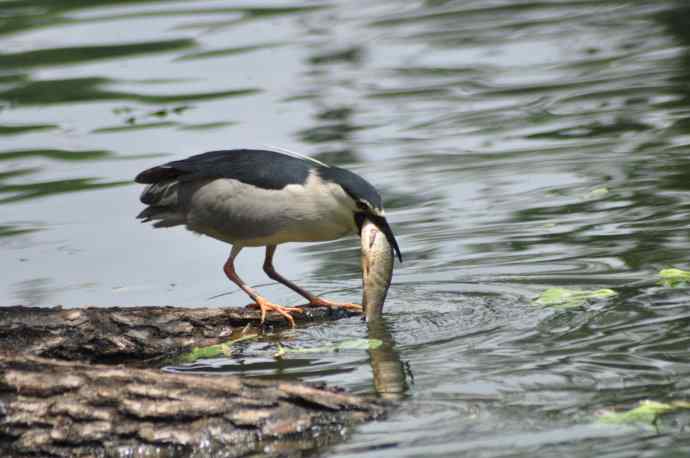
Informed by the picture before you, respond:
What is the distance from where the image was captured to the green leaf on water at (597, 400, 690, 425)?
18.0 feet

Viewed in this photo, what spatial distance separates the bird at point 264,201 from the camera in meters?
7.93

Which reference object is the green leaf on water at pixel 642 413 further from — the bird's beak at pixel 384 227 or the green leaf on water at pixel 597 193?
the green leaf on water at pixel 597 193

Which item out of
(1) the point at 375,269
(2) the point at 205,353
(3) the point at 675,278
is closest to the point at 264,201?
(1) the point at 375,269

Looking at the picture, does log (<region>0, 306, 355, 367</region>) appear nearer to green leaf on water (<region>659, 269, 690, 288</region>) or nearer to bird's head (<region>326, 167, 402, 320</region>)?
bird's head (<region>326, 167, 402, 320</region>)

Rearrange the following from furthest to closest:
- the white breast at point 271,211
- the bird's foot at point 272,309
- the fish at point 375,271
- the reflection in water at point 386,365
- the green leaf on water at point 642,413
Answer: the white breast at point 271,211 < the bird's foot at point 272,309 < the fish at point 375,271 < the reflection in water at point 386,365 < the green leaf on water at point 642,413

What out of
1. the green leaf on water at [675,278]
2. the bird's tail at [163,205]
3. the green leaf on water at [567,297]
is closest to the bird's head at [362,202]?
the green leaf on water at [567,297]

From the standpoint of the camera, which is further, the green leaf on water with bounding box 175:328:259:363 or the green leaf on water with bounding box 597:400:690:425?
the green leaf on water with bounding box 175:328:259:363

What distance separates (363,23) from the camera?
1916 cm

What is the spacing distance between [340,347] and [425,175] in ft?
14.9

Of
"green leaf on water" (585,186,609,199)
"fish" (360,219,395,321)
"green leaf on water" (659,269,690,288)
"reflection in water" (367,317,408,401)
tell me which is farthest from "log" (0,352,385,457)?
"green leaf on water" (585,186,609,199)

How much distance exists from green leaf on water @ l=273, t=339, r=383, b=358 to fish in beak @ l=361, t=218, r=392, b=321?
0.35 meters

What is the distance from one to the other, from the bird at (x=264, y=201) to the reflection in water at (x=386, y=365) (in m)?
0.49

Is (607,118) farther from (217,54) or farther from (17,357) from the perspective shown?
(17,357)

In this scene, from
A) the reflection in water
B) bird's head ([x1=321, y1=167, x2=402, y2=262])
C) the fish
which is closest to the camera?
Result: the reflection in water
